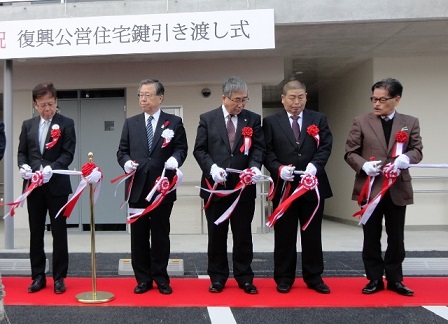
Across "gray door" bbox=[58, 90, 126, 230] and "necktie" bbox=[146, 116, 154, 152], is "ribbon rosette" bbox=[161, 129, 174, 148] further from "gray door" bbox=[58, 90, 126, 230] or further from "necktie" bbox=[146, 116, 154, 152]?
"gray door" bbox=[58, 90, 126, 230]

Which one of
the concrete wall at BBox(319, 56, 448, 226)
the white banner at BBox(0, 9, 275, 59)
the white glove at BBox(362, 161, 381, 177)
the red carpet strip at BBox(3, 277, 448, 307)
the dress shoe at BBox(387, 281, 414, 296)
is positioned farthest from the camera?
the concrete wall at BBox(319, 56, 448, 226)

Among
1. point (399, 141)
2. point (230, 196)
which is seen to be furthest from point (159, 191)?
point (399, 141)

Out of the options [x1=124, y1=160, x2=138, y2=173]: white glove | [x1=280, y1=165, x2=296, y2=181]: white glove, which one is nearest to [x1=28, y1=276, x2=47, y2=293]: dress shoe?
[x1=124, y1=160, x2=138, y2=173]: white glove

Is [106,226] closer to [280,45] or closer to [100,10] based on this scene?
[100,10]

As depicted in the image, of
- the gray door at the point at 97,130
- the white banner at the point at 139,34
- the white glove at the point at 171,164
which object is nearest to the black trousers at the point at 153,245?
the white glove at the point at 171,164

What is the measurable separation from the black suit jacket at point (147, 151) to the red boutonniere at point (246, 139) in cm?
50

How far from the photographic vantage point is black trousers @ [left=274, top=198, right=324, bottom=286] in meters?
4.00

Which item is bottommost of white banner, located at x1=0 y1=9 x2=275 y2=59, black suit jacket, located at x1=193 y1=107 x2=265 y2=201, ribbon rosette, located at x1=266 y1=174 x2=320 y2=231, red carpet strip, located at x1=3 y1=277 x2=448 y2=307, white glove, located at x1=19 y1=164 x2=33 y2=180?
red carpet strip, located at x1=3 y1=277 x2=448 y2=307

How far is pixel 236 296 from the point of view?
12.6 feet

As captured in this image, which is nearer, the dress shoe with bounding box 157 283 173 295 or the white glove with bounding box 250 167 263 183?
the white glove with bounding box 250 167 263 183

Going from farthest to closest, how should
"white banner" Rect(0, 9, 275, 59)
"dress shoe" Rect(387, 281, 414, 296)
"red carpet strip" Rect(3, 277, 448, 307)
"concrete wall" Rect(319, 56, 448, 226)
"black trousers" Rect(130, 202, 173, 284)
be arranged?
"concrete wall" Rect(319, 56, 448, 226) < "white banner" Rect(0, 9, 275, 59) < "black trousers" Rect(130, 202, 173, 284) < "dress shoe" Rect(387, 281, 414, 296) < "red carpet strip" Rect(3, 277, 448, 307)

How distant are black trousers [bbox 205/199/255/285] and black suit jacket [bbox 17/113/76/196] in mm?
1228

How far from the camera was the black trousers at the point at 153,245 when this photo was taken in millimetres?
3975

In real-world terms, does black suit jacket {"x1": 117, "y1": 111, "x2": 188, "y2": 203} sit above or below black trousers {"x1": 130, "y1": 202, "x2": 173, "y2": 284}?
above
